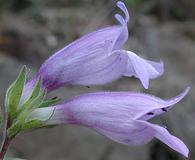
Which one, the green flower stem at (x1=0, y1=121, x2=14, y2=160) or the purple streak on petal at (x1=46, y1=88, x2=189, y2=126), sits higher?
the purple streak on petal at (x1=46, y1=88, x2=189, y2=126)

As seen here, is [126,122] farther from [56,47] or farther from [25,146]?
[56,47]

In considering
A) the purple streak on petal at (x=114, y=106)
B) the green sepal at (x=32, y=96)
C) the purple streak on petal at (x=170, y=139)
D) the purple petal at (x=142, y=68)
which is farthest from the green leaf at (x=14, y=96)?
the purple streak on petal at (x=170, y=139)

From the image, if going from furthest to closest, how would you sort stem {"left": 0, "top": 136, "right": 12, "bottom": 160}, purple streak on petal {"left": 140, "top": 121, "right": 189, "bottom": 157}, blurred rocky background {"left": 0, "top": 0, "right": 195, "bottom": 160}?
blurred rocky background {"left": 0, "top": 0, "right": 195, "bottom": 160} < stem {"left": 0, "top": 136, "right": 12, "bottom": 160} < purple streak on petal {"left": 140, "top": 121, "right": 189, "bottom": 157}

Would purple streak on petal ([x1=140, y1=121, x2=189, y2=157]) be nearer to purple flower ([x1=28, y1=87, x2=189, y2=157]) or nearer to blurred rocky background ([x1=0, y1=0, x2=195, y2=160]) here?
purple flower ([x1=28, y1=87, x2=189, y2=157])

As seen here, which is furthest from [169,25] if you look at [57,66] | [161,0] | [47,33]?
[57,66]

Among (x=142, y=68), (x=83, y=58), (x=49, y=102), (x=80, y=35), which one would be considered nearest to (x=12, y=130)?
(x=49, y=102)

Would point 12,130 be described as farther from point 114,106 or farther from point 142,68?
point 142,68

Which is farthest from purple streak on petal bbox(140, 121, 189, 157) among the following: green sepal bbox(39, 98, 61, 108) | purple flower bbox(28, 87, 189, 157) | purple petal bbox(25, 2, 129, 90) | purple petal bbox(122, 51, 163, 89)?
green sepal bbox(39, 98, 61, 108)

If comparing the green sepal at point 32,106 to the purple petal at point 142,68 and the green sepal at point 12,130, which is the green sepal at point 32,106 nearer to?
the green sepal at point 12,130
